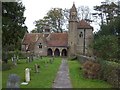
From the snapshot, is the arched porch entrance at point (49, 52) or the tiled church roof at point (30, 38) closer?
the arched porch entrance at point (49, 52)

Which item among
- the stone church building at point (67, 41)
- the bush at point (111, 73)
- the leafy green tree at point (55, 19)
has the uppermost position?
the leafy green tree at point (55, 19)

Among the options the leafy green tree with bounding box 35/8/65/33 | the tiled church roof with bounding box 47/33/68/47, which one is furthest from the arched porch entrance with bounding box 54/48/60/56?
the leafy green tree with bounding box 35/8/65/33

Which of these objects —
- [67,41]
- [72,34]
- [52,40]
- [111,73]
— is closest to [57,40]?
[52,40]

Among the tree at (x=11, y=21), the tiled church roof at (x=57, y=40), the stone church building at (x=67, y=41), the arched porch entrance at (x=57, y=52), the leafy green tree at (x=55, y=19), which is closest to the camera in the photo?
the tree at (x=11, y=21)

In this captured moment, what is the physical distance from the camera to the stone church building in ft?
274

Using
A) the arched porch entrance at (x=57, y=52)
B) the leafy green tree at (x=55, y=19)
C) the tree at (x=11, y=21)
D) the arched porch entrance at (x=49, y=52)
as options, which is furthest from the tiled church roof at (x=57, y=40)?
the tree at (x=11, y=21)

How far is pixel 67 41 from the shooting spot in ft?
282

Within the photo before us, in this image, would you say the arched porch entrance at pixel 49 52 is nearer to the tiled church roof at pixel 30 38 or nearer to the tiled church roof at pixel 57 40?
the tiled church roof at pixel 57 40

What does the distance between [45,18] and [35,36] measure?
12.9 metres

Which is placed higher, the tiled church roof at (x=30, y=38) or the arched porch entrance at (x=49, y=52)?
the tiled church roof at (x=30, y=38)

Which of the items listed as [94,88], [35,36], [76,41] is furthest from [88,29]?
[94,88]

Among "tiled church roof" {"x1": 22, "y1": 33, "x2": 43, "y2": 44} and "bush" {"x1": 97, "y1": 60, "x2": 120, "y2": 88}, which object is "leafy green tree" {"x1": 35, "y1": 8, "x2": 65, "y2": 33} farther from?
"bush" {"x1": 97, "y1": 60, "x2": 120, "y2": 88}

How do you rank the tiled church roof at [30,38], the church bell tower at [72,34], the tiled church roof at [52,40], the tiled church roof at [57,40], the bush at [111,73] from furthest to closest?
the tiled church roof at [30,38]
the tiled church roof at [52,40]
the tiled church roof at [57,40]
the church bell tower at [72,34]
the bush at [111,73]

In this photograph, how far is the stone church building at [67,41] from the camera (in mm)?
83625
